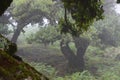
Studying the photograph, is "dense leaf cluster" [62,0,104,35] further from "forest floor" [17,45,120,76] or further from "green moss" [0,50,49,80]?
"forest floor" [17,45,120,76]

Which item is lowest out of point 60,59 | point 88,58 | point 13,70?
point 88,58

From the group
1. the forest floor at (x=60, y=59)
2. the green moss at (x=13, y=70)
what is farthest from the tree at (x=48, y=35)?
the green moss at (x=13, y=70)

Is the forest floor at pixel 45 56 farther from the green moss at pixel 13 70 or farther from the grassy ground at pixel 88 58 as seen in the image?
the green moss at pixel 13 70

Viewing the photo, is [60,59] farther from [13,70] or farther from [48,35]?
[13,70]

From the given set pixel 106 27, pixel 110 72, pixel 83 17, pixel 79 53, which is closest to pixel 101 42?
pixel 106 27

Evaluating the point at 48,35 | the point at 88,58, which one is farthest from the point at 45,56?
the point at 48,35

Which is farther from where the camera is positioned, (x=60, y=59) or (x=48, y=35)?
(x=60, y=59)

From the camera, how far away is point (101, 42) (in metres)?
26.2

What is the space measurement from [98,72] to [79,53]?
8.02ft

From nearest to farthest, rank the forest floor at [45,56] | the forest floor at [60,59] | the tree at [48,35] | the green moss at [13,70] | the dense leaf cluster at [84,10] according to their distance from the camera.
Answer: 1. the green moss at [13,70]
2. the dense leaf cluster at [84,10]
3. the tree at [48,35]
4. the forest floor at [60,59]
5. the forest floor at [45,56]

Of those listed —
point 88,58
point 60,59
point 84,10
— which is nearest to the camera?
point 84,10

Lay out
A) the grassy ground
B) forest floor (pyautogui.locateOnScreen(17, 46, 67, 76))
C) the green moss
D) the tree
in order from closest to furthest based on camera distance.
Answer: the green moss < the tree < the grassy ground < forest floor (pyautogui.locateOnScreen(17, 46, 67, 76))

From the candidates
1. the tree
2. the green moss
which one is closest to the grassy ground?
the tree

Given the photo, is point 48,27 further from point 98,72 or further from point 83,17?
point 83,17
